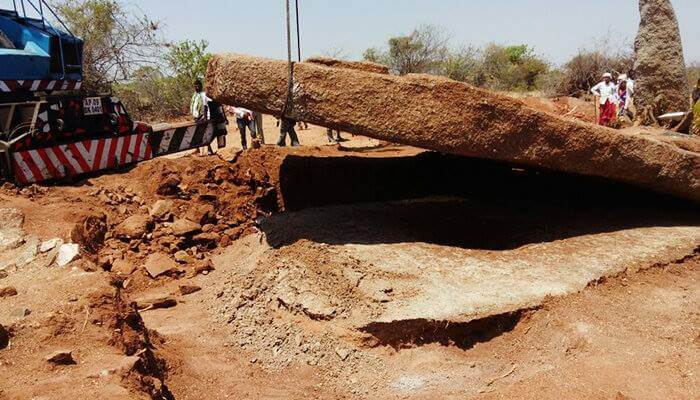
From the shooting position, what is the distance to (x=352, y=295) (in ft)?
12.3

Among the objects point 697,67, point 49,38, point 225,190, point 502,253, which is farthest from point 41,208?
point 697,67

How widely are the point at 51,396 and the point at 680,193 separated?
4.88m

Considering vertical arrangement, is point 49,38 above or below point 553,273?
above

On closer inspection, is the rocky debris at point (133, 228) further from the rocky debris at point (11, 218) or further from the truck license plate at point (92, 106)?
the truck license plate at point (92, 106)

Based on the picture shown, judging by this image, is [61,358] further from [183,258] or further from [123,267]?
[183,258]

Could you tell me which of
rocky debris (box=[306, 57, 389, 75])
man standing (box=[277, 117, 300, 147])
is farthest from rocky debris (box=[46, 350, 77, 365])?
rocky debris (box=[306, 57, 389, 75])

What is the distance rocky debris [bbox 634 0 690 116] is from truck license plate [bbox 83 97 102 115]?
8.00m

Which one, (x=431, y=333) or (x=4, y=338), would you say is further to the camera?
(x=431, y=333)

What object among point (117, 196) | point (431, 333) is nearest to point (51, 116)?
point (117, 196)

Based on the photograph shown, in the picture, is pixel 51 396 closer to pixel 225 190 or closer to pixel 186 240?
pixel 186 240

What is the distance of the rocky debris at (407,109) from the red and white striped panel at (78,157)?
2.70 metres

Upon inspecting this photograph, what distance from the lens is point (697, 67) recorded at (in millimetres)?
24156

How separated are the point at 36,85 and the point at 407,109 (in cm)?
451

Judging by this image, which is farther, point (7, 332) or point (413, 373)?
point (413, 373)
